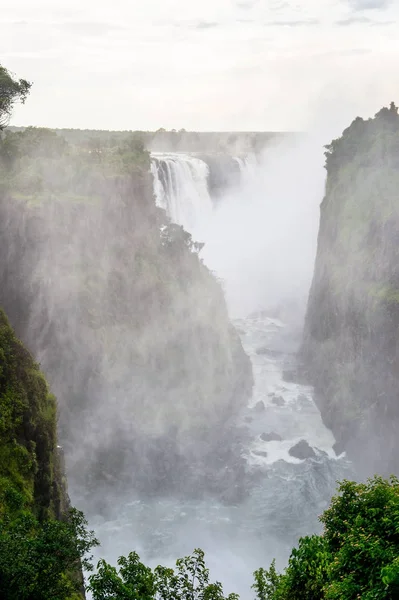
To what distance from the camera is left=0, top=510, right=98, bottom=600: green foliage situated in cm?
1295

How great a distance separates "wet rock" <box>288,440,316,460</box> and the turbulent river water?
0.96 feet

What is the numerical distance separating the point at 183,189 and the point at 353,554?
200 feet

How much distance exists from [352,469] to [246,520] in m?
10.7

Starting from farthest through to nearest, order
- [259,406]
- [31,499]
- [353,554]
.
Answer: [259,406]
[31,499]
[353,554]

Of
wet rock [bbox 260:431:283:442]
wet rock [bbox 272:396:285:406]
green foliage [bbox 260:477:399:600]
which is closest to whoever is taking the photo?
green foliage [bbox 260:477:399:600]

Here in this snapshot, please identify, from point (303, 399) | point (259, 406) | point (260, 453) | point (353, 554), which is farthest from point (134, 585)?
point (303, 399)

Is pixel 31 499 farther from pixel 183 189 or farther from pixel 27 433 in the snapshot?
pixel 183 189

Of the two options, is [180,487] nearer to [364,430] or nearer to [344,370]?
[364,430]

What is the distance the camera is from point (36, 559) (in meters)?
13.6

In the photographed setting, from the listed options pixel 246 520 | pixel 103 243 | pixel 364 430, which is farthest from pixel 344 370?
pixel 103 243

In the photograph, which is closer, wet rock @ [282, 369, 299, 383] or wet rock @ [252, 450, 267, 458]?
wet rock @ [252, 450, 267, 458]

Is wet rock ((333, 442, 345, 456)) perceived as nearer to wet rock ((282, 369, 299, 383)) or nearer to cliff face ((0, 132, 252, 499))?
cliff face ((0, 132, 252, 499))

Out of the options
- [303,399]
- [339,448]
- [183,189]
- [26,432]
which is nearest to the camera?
[26,432]

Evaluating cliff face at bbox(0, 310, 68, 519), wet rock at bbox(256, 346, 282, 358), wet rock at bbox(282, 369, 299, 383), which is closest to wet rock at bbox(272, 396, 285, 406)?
wet rock at bbox(282, 369, 299, 383)
